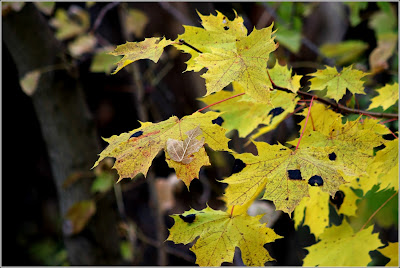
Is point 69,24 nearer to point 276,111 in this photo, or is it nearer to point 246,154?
point 276,111

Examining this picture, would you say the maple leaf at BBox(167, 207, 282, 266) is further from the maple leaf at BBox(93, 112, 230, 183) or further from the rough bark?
the rough bark

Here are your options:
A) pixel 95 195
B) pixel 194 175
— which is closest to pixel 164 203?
pixel 95 195

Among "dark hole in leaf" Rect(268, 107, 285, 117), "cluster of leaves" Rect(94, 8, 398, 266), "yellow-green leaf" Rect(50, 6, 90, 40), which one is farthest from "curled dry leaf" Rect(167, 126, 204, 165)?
"yellow-green leaf" Rect(50, 6, 90, 40)

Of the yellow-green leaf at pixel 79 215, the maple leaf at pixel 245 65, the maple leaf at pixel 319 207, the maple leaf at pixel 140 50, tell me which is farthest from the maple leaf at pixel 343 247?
the yellow-green leaf at pixel 79 215

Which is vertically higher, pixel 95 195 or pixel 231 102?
pixel 231 102

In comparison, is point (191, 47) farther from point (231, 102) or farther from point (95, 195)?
point (95, 195)

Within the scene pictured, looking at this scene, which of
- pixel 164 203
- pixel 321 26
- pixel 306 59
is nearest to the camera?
pixel 164 203
